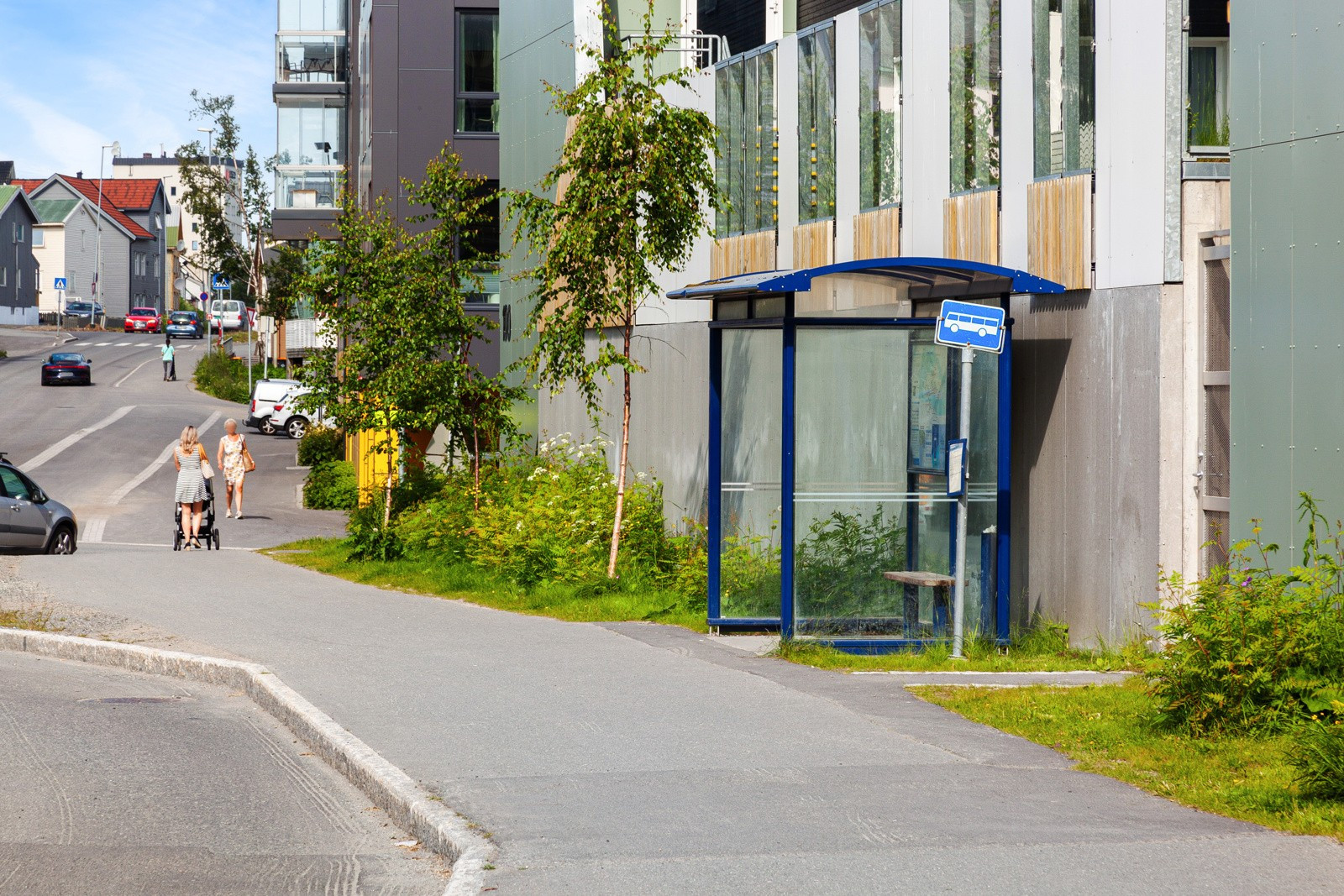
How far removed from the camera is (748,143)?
60.5ft

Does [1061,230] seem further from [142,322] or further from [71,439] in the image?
[142,322]

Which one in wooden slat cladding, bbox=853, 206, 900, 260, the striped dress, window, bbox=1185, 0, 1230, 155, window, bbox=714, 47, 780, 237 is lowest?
the striped dress

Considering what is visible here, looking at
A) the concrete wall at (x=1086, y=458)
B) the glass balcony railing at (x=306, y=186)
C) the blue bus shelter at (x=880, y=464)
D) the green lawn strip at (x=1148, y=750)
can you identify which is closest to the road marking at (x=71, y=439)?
the glass balcony railing at (x=306, y=186)

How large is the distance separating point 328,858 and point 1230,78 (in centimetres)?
715

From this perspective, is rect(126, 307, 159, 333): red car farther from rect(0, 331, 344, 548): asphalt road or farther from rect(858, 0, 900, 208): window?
rect(858, 0, 900, 208): window

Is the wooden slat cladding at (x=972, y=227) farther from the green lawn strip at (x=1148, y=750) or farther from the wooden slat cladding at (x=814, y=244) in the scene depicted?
the green lawn strip at (x=1148, y=750)

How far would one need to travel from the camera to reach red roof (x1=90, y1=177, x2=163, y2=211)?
136m

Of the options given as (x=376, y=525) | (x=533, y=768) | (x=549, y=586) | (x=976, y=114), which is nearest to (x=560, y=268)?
(x=549, y=586)

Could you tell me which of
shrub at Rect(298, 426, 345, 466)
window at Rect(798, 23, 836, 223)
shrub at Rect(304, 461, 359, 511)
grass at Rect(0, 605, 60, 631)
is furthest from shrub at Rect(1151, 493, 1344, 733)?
shrub at Rect(298, 426, 345, 466)

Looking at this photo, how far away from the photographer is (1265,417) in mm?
9508

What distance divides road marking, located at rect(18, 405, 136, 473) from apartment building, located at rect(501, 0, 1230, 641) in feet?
96.1

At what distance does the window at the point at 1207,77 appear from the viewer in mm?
10938

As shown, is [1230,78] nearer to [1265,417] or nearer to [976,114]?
[1265,417]

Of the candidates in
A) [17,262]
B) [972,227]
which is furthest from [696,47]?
[17,262]
